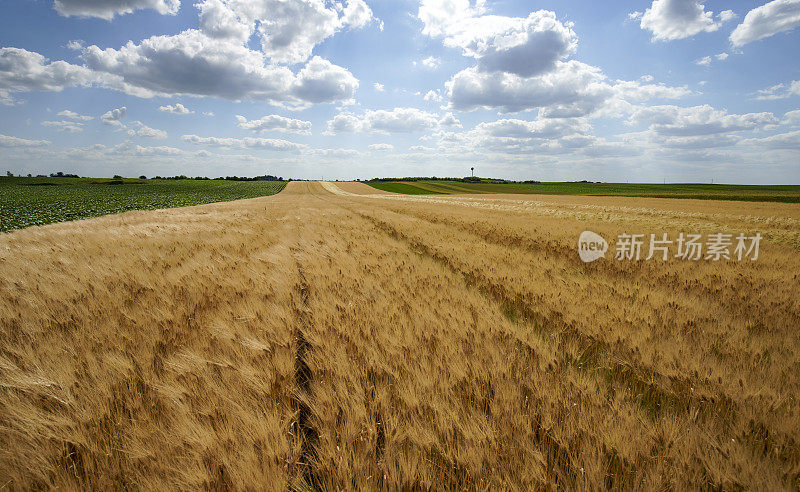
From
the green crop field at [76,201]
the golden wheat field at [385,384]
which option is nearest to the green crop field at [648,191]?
the green crop field at [76,201]

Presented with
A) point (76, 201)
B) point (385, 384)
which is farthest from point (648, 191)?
point (76, 201)

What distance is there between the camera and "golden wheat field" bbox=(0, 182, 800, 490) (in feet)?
4.15

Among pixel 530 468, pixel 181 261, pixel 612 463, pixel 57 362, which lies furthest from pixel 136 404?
pixel 181 261

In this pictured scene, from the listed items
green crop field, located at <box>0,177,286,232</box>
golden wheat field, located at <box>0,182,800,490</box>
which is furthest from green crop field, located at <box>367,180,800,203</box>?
golden wheat field, located at <box>0,182,800,490</box>

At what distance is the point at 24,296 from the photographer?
9.81ft

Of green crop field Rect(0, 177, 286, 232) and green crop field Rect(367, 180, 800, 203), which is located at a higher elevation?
green crop field Rect(367, 180, 800, 203)

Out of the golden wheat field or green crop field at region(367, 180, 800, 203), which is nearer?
the golden wheat field

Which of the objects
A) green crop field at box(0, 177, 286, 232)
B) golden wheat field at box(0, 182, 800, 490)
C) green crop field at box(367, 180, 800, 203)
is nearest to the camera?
golden wheat field at box(0, 182, 800, 490)

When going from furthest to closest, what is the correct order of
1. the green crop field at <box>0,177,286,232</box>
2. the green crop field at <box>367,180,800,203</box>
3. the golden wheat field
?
the green crop field at <box>367,180,800,203</box> → the green crop field at <box>0,177,286,232</box> → the golden wheat field

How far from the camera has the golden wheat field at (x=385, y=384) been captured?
4.15 ft

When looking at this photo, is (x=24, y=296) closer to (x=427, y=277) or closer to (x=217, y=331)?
(x=217, y=331)

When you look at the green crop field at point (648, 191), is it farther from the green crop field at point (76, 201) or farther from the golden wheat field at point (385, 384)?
the golden wheat field at point (385, 384)

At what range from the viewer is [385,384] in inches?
71.0

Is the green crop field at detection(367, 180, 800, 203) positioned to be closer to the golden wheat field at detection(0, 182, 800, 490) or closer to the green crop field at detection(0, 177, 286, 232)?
the green crop field at detection(0, 177, 286, 232)
